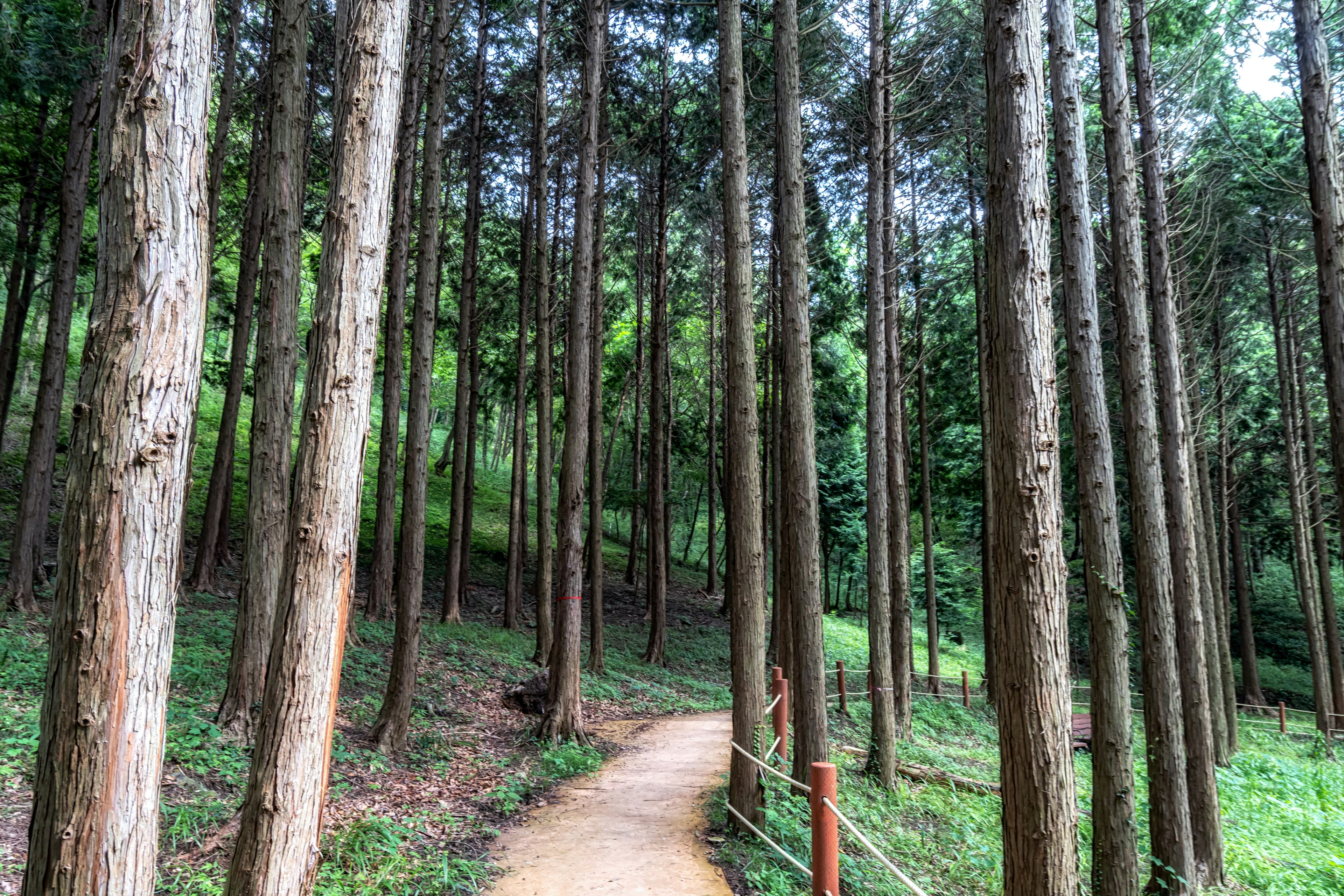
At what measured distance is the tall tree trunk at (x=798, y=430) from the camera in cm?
672

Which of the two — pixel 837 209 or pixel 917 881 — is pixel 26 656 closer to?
pixel 917 881

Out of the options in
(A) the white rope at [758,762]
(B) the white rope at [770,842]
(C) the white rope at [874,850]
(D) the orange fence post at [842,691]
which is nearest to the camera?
(C) the white rope at [874,850]

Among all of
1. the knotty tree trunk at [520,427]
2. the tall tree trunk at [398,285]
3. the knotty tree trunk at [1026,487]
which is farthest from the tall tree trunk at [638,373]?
the knotty tree trunk at [1026,487]

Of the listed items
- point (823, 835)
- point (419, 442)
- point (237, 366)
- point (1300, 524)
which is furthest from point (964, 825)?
point (1300, 524)

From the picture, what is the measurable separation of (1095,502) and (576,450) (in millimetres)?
6002

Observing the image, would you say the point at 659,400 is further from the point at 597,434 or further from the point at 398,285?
the point at 398,285

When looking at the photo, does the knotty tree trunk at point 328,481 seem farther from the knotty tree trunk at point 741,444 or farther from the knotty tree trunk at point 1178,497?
the knotty tree trunk at point 1178,497

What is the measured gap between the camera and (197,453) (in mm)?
22969

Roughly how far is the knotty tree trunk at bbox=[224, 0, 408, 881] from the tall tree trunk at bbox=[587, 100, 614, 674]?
30.5ft

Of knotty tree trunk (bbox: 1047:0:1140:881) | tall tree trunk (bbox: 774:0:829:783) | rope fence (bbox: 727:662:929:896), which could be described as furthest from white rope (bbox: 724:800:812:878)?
knotty tree trunk (bbox: 1047:0:1140:881)

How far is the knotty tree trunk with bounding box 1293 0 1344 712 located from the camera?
5.94 m

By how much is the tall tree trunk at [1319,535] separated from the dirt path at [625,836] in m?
16.1

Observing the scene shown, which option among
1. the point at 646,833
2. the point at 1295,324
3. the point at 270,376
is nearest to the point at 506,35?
the point at 270,376

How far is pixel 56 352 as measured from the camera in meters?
9.41
